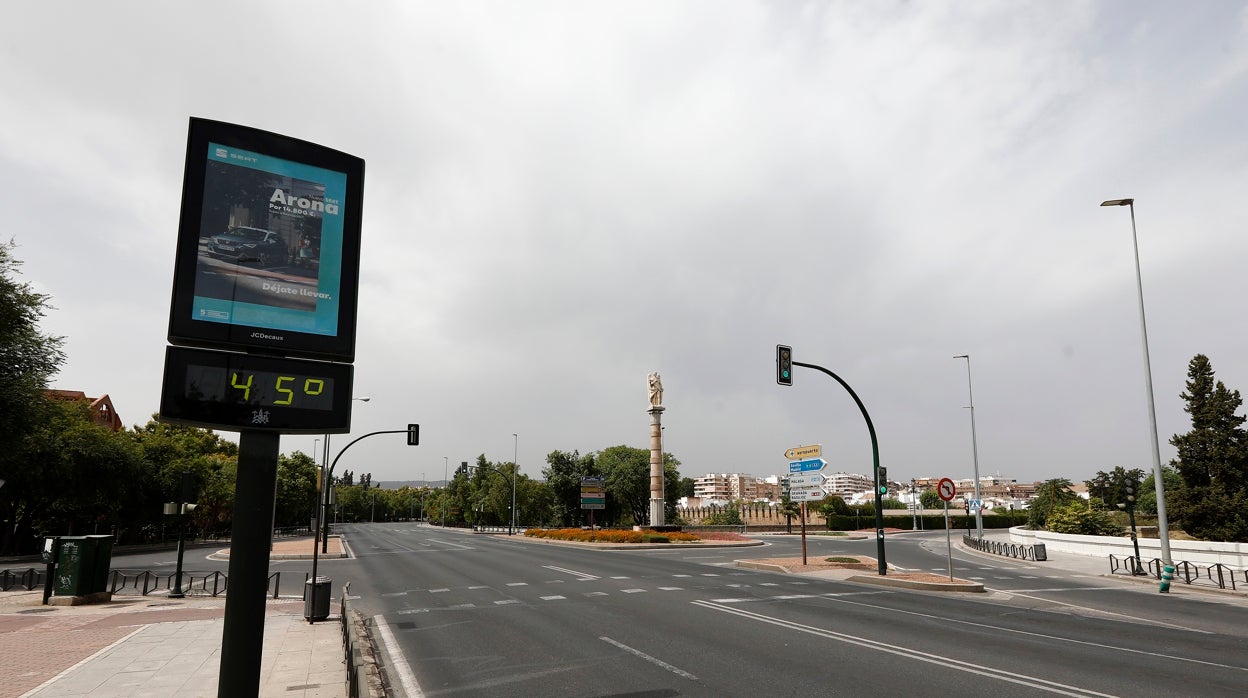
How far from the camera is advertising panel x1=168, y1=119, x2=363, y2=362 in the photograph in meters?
4.70

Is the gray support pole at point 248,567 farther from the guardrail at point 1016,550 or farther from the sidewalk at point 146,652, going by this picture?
the guardrail at point 1016,550

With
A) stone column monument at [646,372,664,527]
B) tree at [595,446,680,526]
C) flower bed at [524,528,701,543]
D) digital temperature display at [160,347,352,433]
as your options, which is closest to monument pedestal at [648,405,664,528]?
stone column monument at [646,372,664,527]

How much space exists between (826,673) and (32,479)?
41319 mm

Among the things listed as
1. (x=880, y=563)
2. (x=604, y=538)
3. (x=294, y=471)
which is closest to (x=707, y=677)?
(x=880, y=563)

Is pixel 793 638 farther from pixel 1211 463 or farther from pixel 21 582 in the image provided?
pixel 1211 463

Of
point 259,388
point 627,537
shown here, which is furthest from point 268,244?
point 627,537

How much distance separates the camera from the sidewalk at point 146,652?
821 centimetres

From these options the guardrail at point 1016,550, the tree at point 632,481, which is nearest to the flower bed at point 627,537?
the guardrail at point 1016,550

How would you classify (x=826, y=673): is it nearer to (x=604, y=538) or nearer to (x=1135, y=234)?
(x=1135, y=234)

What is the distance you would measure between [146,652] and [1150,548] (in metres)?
37.2

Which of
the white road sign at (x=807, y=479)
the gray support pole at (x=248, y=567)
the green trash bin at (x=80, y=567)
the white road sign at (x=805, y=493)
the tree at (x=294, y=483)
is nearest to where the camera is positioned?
the gray support pole at (x=248, y=567)

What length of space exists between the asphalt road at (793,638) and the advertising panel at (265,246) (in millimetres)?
5694

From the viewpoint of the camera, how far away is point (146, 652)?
10.3m

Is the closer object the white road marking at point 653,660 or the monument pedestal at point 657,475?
the white road marking at point 653,660
